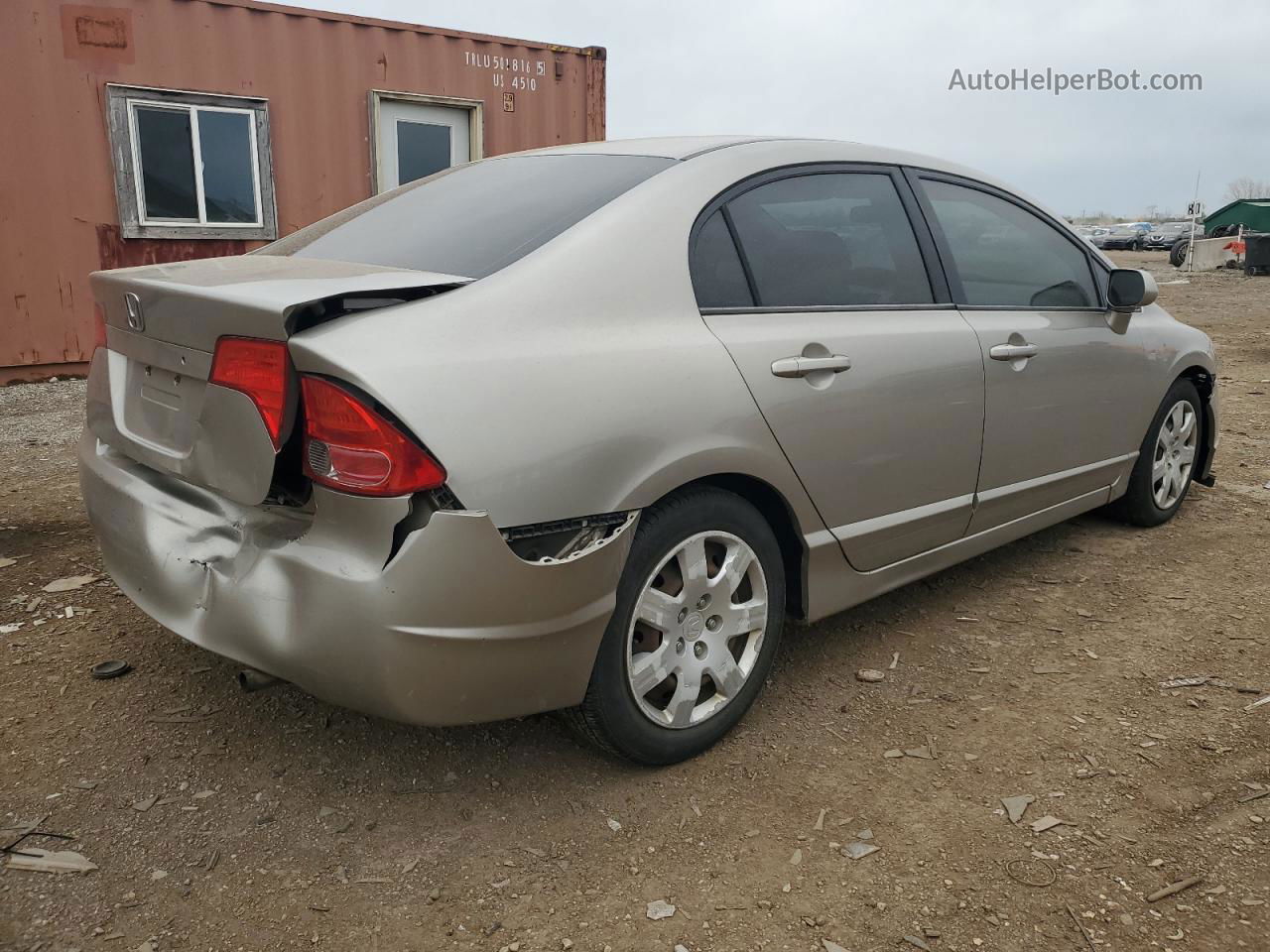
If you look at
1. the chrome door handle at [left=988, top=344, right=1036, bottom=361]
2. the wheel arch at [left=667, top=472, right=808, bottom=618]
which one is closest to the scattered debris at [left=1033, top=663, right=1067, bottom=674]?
the wheel arch at [left=667, top=472, right=808, bottom=618]

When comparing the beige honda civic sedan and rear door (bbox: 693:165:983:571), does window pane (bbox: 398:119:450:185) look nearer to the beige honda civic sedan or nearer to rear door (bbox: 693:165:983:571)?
the beige honda civic sedan

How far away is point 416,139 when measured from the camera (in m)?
8.95

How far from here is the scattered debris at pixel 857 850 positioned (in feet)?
7.35

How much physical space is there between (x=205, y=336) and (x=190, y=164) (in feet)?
22.7

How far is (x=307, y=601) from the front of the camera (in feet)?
6.73

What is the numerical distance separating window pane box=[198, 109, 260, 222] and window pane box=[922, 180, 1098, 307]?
21.8ft

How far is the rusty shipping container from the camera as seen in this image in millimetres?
7438

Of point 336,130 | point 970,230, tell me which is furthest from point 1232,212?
point 970,230

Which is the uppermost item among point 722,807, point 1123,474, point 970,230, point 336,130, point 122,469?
point 336,130

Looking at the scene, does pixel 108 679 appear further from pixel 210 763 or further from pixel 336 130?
pixel 336 130

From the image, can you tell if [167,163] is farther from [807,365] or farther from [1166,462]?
[1166,462]

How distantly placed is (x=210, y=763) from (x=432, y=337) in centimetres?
130

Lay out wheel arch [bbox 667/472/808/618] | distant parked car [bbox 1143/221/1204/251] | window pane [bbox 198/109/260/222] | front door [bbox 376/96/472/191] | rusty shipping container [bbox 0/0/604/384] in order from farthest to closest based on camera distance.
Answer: distant parked car [bbox 1143/221/1204/251] < front door [bbox 376/96/472/191] < window pane [bbox 198/109/260/222] < rusty shipping container [bbox 0/0/604/384] < wheel arch [bbox 667/472/808/618]

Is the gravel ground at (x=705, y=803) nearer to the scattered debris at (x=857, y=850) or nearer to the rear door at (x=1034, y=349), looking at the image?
the scattered debris at (x=857, y=850)
